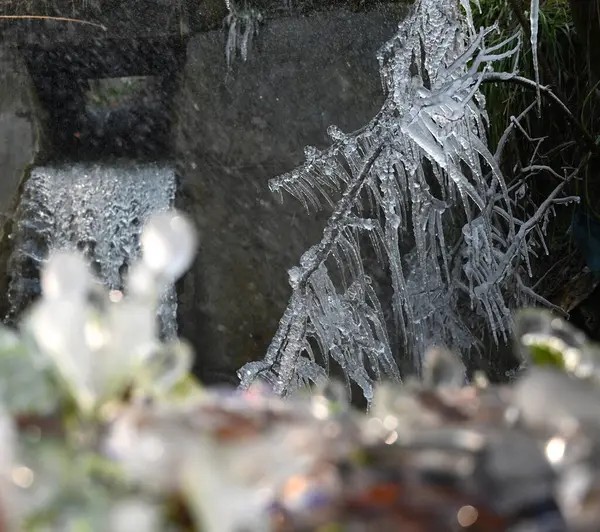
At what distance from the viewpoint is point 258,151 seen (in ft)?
6.50

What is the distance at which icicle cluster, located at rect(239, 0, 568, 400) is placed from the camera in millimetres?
1646

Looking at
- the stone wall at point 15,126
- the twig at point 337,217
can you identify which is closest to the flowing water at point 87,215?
the stone wall at point 15,126

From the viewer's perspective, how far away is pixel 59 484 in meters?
0.24

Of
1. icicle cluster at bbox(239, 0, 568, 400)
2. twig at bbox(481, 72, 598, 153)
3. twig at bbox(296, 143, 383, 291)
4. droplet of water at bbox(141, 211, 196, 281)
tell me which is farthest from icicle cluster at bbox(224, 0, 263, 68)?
droplet of water at bbox(141, 211, 196, 281)

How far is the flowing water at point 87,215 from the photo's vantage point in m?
2.06

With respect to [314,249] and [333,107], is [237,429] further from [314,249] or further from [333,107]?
[333,107]

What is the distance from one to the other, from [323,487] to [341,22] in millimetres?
1859

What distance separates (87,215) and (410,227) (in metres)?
0.84

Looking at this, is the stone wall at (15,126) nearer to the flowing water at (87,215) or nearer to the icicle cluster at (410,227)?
the flowing water at (87,215)

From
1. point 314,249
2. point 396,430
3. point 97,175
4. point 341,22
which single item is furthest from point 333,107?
point 396,430

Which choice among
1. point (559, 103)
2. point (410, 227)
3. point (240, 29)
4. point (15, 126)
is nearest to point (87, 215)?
point (15, 126)

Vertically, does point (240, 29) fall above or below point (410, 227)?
above

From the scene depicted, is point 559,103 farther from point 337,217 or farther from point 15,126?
point 15,126

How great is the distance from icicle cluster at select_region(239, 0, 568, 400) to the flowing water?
0.40 meters
